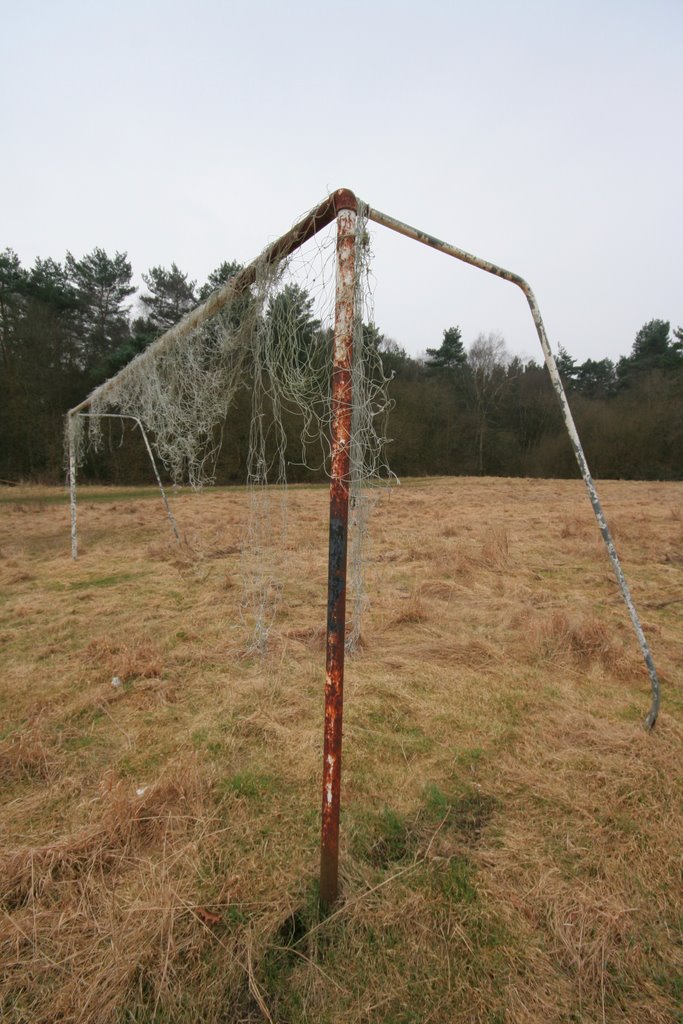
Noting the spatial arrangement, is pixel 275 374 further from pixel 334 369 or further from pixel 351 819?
pixel 351 819

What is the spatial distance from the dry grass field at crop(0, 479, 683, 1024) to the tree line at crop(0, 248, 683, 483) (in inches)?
452

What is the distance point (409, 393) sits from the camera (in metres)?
28.2

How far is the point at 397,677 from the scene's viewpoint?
338cm

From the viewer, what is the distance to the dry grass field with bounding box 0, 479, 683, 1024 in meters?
1.38

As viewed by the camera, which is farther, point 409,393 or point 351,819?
point 409,393

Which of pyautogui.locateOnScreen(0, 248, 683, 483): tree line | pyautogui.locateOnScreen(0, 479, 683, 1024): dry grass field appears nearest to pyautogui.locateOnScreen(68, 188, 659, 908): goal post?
pyautogui.locateOnScreen(0, 479, 683, 1024): dry grass field

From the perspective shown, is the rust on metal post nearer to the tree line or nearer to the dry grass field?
the dry grass field

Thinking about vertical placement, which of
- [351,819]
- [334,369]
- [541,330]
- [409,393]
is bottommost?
[351,819]

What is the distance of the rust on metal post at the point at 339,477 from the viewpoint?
1471 millimetres

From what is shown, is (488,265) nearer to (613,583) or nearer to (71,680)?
(71,680)

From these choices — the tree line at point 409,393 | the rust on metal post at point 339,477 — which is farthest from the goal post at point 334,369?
the tree line at point 409,393

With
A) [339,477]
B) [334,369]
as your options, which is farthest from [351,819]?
[334,369]

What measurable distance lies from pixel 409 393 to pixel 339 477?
28010 millimetres

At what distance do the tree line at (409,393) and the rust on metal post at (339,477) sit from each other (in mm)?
12238
